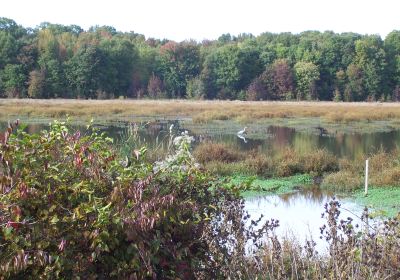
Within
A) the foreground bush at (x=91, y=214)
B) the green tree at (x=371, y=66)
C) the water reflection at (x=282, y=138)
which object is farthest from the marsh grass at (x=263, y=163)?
the green tree at (x=371, y=66)

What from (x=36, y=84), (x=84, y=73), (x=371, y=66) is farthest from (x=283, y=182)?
(x=371, y=66)

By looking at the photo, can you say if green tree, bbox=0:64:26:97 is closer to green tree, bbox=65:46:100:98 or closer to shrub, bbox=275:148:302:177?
green tree, bbox=65:46:100:98

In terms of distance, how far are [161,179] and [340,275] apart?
1252 millimetres

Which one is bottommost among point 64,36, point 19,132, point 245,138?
point 245,138

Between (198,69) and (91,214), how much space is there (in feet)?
257

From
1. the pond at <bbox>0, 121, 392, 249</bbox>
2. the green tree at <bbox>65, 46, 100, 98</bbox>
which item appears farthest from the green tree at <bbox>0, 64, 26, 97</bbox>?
the pond at <bbox>0, 121, 392, 249</bbox>

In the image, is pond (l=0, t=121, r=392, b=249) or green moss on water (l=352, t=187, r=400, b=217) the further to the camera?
green moss on water (l=352, t=187, r=400, b=217)

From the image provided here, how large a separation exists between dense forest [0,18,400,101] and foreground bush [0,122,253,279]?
62810mm

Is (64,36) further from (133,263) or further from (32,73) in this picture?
(133,263)

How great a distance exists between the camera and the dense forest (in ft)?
224

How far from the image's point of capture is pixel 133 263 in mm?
3156

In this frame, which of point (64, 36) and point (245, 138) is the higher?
point (64, 36)

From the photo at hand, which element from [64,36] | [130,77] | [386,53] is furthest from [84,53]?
[386,53]

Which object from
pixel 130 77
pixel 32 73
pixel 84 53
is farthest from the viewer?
pixel 130 77
